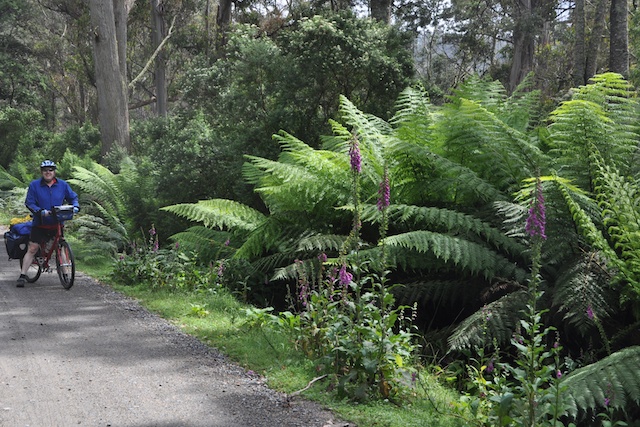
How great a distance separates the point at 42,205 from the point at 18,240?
1.85ft

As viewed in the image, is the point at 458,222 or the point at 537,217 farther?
the point at 458,222

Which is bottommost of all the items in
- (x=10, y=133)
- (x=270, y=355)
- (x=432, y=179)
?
(x=270, y=355)

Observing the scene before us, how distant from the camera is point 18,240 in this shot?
30.3 ft

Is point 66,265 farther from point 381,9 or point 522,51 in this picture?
point 522,51

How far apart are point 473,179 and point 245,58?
23.0ft

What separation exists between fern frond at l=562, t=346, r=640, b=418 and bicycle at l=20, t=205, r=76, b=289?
6603 millimetres

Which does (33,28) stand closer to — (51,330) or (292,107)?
(292,107)

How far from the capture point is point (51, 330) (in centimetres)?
673

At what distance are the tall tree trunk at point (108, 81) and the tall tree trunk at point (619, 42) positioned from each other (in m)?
12.7

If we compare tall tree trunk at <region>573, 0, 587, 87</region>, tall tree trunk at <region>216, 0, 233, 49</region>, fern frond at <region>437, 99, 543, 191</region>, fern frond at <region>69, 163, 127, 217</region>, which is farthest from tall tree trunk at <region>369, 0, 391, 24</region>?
tall tree trunk at <region>216, 0, 233, 49</region>

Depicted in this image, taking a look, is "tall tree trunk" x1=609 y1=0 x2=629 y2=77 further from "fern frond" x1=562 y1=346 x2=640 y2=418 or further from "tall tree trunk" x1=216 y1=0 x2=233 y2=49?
"tall tree trunk" x1=216 y1=0 x2=233 y2=49

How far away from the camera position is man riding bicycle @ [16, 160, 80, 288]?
29.7 ft

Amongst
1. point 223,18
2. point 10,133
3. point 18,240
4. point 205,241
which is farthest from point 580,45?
point 10,133

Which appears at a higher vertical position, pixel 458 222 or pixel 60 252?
pixel 458 222
